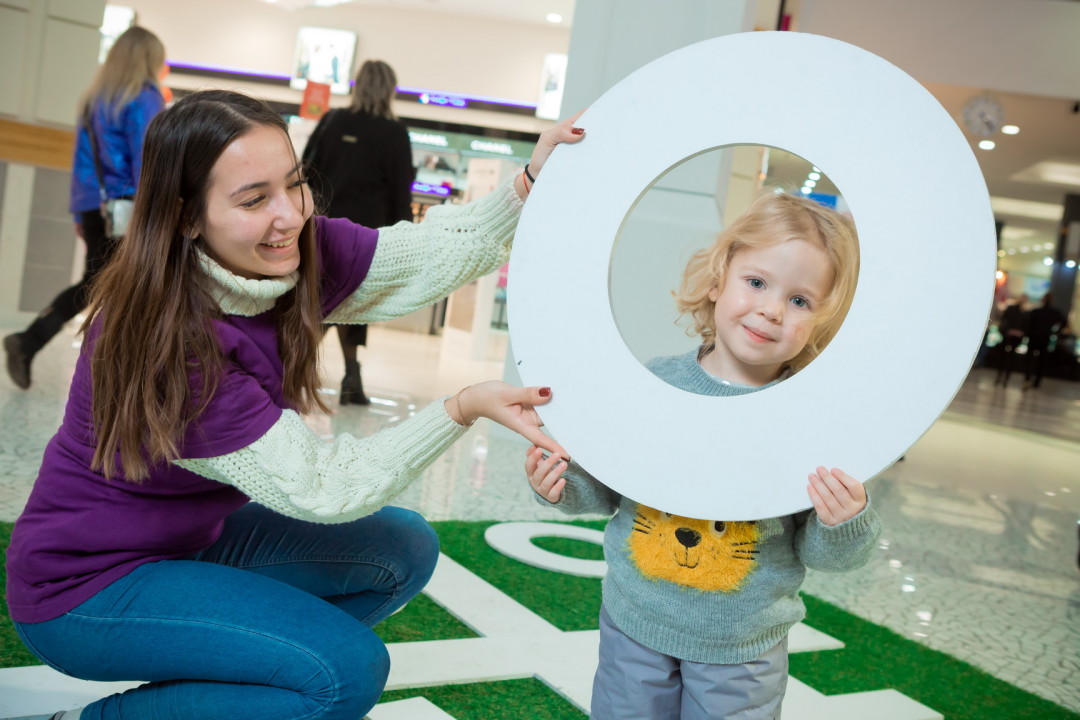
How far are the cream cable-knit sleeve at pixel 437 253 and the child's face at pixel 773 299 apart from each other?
18.5 inches

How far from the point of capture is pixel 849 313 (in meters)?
1.02

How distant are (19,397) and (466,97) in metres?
9.93

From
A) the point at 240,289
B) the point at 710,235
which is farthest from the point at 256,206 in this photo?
the point at 710,235

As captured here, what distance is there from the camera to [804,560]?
1222mm

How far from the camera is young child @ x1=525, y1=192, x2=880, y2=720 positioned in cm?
119

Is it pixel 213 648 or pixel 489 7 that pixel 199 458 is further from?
pixel 489 7

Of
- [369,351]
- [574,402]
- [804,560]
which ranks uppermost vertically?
[574,402]

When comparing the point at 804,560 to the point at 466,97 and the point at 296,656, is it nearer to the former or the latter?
the point at 296,656

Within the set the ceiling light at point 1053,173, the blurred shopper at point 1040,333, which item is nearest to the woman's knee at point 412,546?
the ceiling light at point 1053,173

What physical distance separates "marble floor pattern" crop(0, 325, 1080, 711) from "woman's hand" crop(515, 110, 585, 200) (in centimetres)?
146

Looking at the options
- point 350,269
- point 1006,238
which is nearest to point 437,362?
point 350,269

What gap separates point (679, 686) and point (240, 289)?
2.63 ft

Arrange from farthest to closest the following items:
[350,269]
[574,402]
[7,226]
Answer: [7,226] < [350,269] < [574,402]

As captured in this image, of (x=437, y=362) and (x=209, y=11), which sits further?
(x=209, y=11)
